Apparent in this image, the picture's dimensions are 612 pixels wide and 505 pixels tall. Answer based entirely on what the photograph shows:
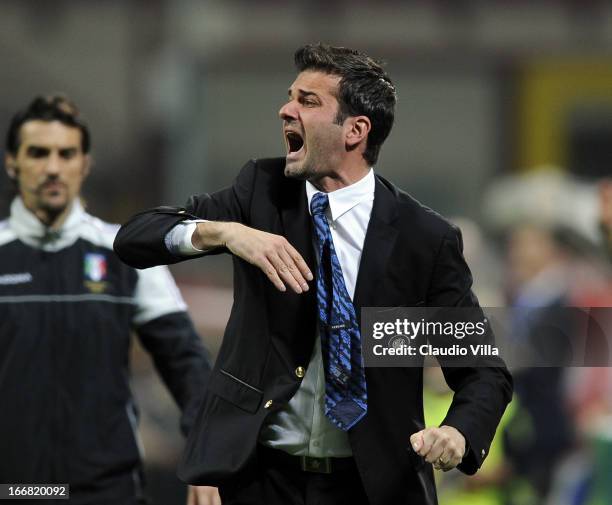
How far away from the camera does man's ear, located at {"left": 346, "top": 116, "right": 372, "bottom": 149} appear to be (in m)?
4.08

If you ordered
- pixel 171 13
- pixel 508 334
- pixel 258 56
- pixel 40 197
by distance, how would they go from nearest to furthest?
pixel 40 197 < pixel 508 334 < pixel 258 56 < pixel 171 13

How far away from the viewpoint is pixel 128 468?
5.03 meters

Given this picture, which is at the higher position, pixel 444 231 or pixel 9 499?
pixel 444 231

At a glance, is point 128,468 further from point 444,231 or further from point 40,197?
point 444,231

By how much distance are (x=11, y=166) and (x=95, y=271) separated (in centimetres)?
59

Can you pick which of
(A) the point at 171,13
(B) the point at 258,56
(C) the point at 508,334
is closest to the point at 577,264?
(C) the point at 508,334

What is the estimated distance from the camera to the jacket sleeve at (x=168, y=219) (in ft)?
12.7

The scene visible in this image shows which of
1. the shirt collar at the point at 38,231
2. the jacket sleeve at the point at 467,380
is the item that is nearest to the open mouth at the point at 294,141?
the jacket sleeve at the point at 467,380

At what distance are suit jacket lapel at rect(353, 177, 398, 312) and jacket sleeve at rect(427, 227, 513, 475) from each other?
0.51ft

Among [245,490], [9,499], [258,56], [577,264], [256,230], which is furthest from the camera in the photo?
[258,56]

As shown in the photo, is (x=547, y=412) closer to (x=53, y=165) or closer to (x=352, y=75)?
(x=53, y=165)

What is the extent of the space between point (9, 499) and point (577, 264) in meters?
6.02

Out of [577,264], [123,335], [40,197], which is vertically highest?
[40,197]

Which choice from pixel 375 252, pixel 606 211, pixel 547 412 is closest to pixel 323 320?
pixel 375 252
